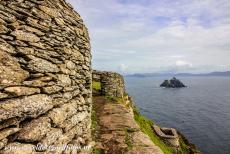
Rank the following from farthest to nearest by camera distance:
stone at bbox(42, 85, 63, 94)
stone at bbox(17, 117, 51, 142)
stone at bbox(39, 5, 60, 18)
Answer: stone at bbox(39, 5, 60, 18) → stone at bbox(42, 85, 63, 94) → stone at bbox(17, 117, 51, 142)

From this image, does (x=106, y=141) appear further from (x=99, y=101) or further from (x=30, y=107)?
(x=99, y=101)

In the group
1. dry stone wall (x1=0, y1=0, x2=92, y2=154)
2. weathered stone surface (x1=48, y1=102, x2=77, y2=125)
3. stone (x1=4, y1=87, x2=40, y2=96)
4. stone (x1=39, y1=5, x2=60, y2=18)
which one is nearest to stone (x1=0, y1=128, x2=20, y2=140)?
dry stone wall (x1=0, y1=0, x2=92, y2=154)

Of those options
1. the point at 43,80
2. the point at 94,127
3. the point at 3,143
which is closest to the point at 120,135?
the point at 94,127

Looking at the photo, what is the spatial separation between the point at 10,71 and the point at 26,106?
86 cm

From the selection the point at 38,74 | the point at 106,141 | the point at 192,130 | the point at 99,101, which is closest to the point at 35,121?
the point at 38,74

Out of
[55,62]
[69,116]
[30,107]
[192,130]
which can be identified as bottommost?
[192,130]

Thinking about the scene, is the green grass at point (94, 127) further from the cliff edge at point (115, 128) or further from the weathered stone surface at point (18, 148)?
the weathered stone surface at point (18, 148)

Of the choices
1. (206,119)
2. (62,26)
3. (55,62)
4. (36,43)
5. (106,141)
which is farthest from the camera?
(206,119)

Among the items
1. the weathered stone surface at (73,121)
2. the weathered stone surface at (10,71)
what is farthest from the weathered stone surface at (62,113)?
the weathered stone surface at (10,71)

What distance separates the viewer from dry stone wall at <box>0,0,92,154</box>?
15.1 ft

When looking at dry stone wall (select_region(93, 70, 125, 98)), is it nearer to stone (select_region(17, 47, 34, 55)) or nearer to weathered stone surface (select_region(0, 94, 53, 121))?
weathered stone surface (select_region(0, 94, 53, 121))

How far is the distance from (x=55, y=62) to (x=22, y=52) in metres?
1.40

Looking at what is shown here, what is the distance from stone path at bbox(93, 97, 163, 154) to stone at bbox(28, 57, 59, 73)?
17.4 feet

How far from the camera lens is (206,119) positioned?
230 ft
